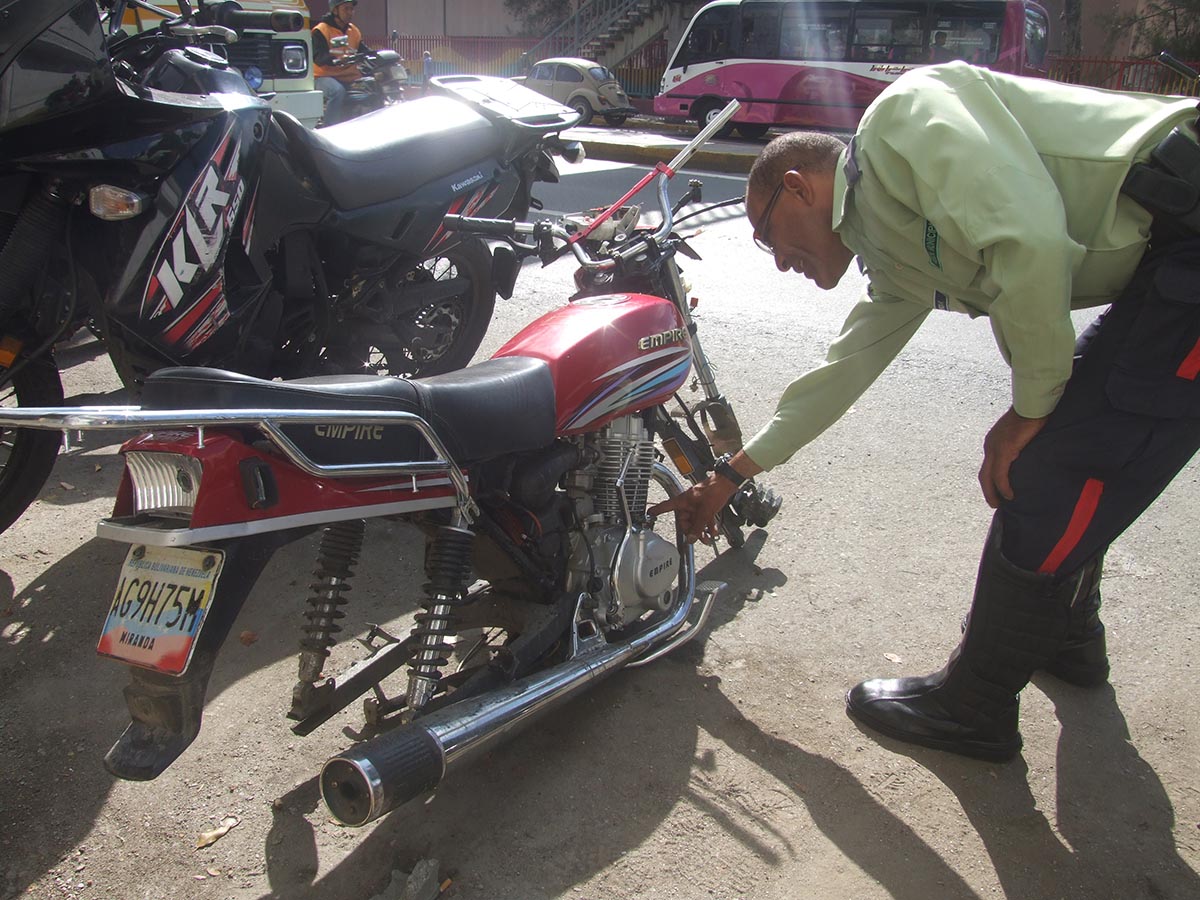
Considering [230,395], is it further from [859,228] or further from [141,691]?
[859,228]

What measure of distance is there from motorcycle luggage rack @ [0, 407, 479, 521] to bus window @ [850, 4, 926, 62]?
16175 millimetres

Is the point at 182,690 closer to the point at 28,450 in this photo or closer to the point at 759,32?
the point at 28,450

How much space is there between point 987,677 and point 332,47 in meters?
9.69

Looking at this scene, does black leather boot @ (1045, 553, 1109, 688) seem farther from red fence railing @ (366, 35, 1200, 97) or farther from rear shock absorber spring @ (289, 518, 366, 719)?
red fence railing @ (366, 35, 1200, 97)

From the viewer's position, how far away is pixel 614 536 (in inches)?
109

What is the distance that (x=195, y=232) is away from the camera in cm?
329

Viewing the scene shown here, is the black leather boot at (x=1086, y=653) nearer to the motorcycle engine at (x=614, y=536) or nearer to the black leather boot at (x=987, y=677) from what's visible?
the black leather boot at (x=987, y=677)

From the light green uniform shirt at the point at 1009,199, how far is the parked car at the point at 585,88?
17.3 meters

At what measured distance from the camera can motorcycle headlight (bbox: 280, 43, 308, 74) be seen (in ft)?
23.5

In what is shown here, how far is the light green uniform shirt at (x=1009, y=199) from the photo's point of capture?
1971 millimetres

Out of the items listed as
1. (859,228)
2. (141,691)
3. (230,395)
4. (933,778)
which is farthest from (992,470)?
(141,691)

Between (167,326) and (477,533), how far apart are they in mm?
1501

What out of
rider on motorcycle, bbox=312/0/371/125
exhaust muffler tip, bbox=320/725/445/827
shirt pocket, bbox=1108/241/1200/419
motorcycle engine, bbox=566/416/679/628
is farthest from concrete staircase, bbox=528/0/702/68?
exhaust muffler tip, bbox=320/725/445/827

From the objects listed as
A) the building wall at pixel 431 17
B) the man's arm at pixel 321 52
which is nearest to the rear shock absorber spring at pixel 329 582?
the man's arm at pixel 321 52
